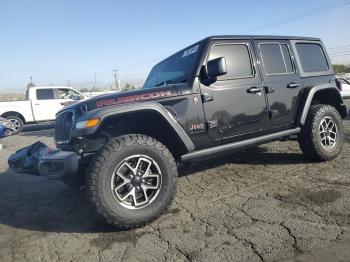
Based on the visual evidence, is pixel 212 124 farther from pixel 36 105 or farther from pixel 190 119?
pixel 36 105

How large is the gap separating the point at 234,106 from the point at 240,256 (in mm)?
2074

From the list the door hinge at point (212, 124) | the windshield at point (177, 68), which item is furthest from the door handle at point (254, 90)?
the windshield at point (177, 68)

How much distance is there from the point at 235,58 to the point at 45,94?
471 inches

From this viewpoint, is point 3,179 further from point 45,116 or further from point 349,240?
point 45,116

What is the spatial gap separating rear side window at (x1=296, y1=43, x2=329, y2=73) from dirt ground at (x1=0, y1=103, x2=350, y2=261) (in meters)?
1.51

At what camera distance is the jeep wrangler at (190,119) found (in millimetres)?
3451

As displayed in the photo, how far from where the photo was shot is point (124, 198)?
3.48 metres

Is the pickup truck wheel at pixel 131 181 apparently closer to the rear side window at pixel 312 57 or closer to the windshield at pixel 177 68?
the windshield at pixel 177 68

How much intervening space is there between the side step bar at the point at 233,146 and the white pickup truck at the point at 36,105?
10786mm

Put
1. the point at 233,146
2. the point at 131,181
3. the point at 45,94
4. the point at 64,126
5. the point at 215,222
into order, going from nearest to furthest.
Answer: the point at 215,222, the point at 131,181, the point at 64,126, the point at 233,146, the point at 45,94

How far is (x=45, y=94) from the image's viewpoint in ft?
47.9

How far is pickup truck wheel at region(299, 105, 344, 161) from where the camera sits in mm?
5066

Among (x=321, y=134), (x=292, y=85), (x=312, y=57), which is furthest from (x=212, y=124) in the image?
(x=312, y=57)

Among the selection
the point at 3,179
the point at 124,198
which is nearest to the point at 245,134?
the point at 124,198
